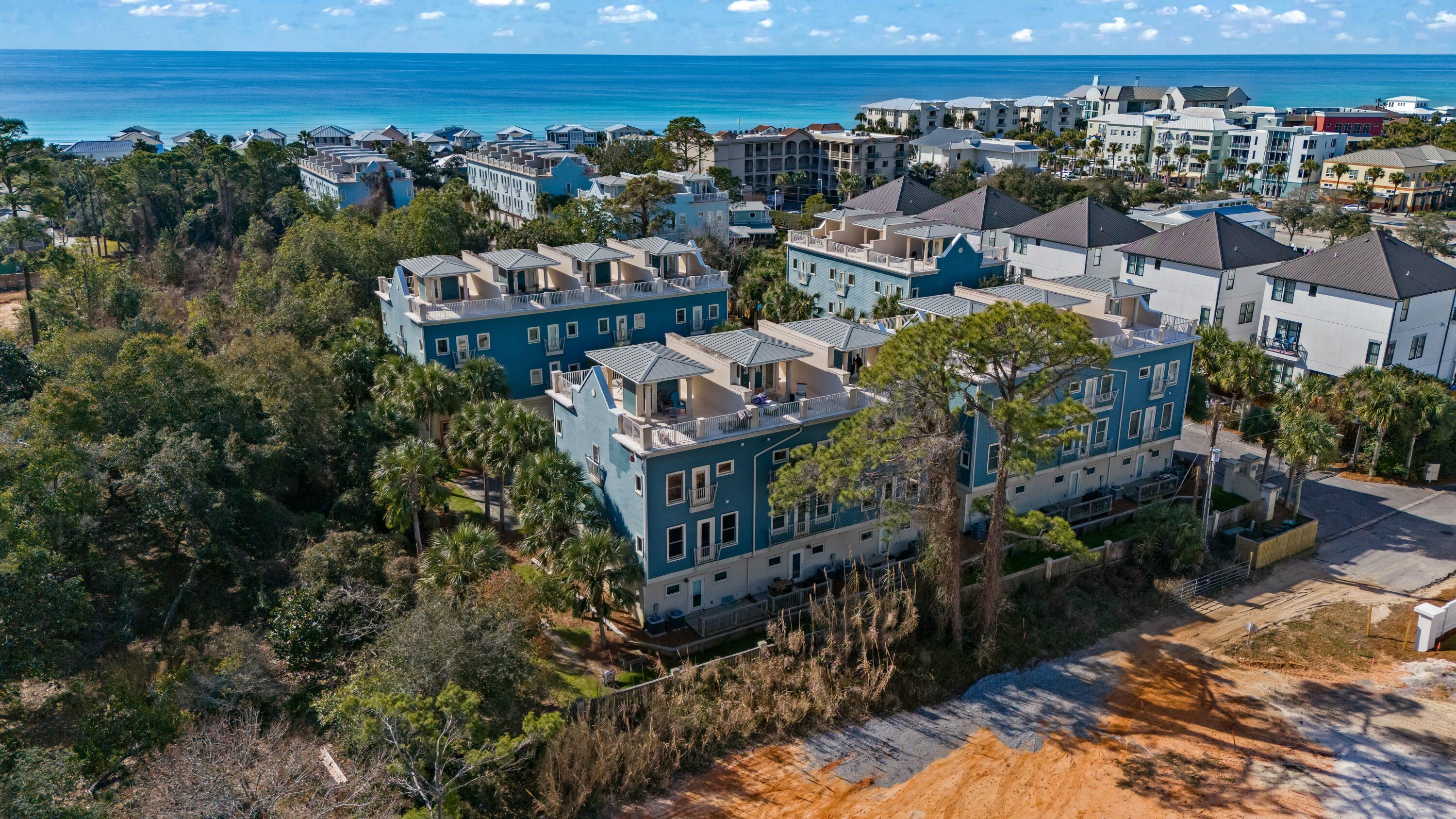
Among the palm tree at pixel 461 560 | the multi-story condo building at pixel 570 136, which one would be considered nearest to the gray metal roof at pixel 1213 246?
the palm tree at pixel 461 560

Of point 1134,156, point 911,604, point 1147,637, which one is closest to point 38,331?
point 911,604

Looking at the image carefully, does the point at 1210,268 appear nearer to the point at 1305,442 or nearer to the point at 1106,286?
the point at 1106,286

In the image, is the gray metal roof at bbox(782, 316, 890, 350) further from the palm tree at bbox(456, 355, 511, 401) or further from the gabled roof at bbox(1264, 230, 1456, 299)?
the gabled roof at bbox(1264, 230, 1456, 299)

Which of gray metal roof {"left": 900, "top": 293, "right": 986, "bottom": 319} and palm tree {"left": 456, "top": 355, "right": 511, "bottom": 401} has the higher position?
gray metal roof {"left": 900, "top": 293, "right": 986, "bottom": 319}

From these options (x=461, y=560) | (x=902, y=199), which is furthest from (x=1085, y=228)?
(x=461, y=560)

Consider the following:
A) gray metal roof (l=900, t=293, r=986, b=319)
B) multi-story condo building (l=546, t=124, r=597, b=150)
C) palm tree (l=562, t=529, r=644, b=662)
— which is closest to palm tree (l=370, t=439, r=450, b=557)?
palm tree (l=562, t=529, r=644, b=662)

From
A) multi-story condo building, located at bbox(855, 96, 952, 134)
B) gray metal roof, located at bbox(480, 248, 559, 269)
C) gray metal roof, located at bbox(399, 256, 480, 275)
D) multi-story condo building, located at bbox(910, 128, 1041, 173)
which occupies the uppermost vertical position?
multi-story condo building, located at bbox(855, 96, 952, 134)
